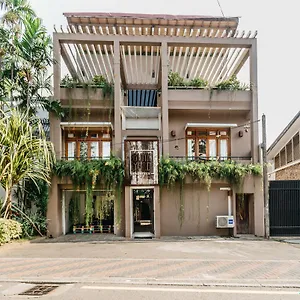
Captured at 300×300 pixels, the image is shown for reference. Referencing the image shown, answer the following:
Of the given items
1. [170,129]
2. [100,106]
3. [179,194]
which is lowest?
[179,194]

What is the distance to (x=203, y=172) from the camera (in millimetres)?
12641

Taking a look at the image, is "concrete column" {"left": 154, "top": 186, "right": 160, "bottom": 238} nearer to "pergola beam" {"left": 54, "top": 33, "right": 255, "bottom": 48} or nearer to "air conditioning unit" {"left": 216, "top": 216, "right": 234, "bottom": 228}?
"air conditioning unit" {"left": 216, "top": 216, "right": 234, "bottom": 228}

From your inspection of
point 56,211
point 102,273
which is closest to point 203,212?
point 56,211

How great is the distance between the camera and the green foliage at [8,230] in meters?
10.2

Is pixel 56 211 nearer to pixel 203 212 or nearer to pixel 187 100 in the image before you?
pixel 203 212

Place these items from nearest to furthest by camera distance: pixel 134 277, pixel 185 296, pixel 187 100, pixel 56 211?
pixel 185 296 < pixel 134 277 < pixel 56 211 < pixel 187 100

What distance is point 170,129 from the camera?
14.3m

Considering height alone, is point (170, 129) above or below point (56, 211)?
above

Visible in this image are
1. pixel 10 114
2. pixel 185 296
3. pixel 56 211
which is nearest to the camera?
pixel 185 296

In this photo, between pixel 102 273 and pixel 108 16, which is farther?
pixel 108 16

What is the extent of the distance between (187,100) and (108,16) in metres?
4.64

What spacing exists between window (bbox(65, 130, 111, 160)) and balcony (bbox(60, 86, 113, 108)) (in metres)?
1.29

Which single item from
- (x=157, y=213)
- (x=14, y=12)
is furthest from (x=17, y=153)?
(x=14, y=12)

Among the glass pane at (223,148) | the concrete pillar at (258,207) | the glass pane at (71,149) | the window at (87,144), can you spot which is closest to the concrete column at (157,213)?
the window at (87,144)
